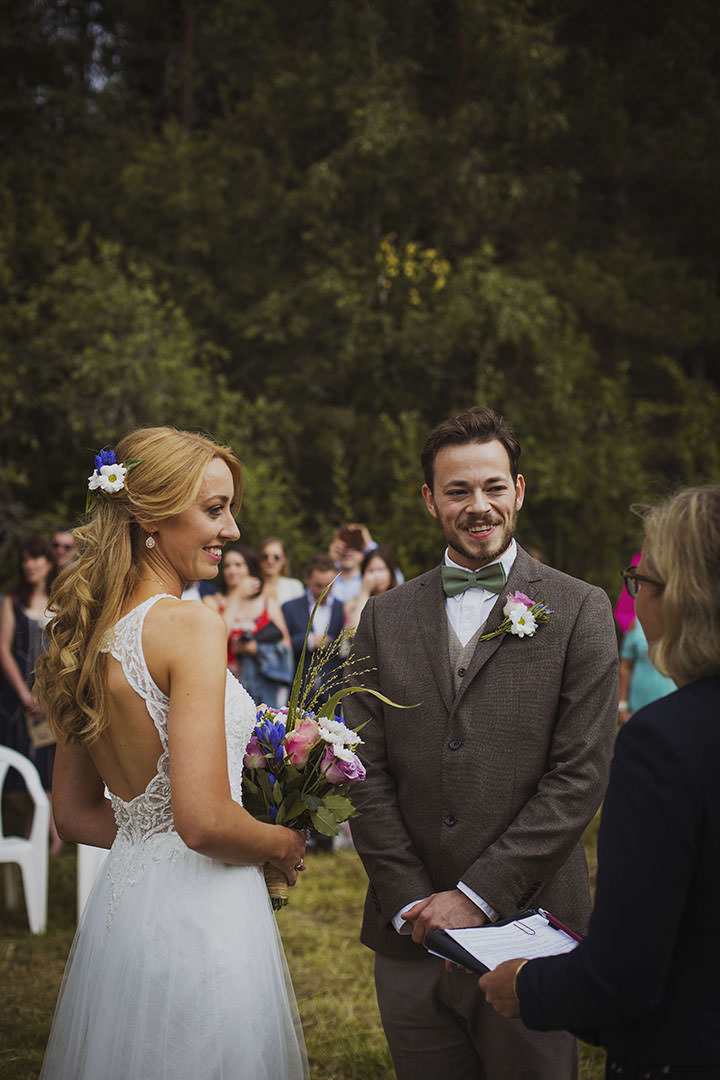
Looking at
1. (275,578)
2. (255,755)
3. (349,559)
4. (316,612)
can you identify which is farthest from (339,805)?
(275,578)

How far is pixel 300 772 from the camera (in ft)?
8.35

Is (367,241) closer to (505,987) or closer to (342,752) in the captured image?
(342,752)

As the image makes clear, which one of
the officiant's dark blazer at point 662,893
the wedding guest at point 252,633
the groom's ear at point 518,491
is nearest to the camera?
the officiant's dark blazer at point 662,893

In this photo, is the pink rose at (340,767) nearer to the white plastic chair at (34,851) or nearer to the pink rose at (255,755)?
the pink rose at (255,755)

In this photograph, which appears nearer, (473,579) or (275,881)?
(275,881)

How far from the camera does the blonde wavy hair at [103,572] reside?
2443 millimetres

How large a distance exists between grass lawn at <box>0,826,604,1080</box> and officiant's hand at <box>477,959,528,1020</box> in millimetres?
2519

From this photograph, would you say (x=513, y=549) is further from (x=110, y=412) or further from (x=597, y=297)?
(x=597, y=297)

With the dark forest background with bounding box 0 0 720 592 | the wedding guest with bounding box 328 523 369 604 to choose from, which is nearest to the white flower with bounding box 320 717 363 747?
the wedding guest with bounding box 328 523 369 604

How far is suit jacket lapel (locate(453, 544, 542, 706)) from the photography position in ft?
8.82

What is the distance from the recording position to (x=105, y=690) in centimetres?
239

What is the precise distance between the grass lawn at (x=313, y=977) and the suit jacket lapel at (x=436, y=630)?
2285 mm

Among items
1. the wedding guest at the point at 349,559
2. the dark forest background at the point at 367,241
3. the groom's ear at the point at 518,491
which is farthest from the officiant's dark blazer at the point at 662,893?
the dark forest background at the point at 367,241

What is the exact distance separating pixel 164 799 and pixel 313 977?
11.0 feet
